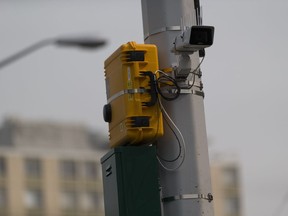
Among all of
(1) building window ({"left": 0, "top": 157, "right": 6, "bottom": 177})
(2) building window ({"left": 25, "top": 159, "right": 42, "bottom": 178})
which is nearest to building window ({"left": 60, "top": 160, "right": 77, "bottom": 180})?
(2) building window ({"left": 25, "top": 159, "right": 42, "bottom": 178})

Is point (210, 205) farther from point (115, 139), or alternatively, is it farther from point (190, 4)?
point (190, 4)

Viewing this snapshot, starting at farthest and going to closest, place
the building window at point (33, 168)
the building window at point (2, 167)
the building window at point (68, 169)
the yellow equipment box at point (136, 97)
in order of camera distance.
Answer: the building window at point (68, 169), the building window at point (33, 168), the building window at point (2, 167), the yellow equipment box at point (136, 97)

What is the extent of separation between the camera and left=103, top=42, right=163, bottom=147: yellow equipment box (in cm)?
886

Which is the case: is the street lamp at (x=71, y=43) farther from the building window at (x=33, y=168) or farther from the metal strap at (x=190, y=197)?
the building window at (x=33, y=168)

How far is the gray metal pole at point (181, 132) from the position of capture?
8742mm

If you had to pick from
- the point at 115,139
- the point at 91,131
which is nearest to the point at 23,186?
the point at 91,131

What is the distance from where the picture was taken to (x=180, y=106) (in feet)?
29.4

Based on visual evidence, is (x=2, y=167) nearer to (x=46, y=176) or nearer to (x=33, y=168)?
(x=33, y=168)

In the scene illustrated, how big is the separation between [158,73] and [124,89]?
10.6 inches

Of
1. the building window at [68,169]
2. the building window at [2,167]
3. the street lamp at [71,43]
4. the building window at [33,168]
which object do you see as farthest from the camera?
the building window at [68,169]

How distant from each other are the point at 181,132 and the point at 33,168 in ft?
318

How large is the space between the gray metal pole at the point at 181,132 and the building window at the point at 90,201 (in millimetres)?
98168

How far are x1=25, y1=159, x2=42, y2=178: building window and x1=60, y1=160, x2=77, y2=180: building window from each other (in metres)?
2.15

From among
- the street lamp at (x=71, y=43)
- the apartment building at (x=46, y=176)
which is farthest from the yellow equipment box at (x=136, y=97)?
the apartment building at (x=46, y=176)
